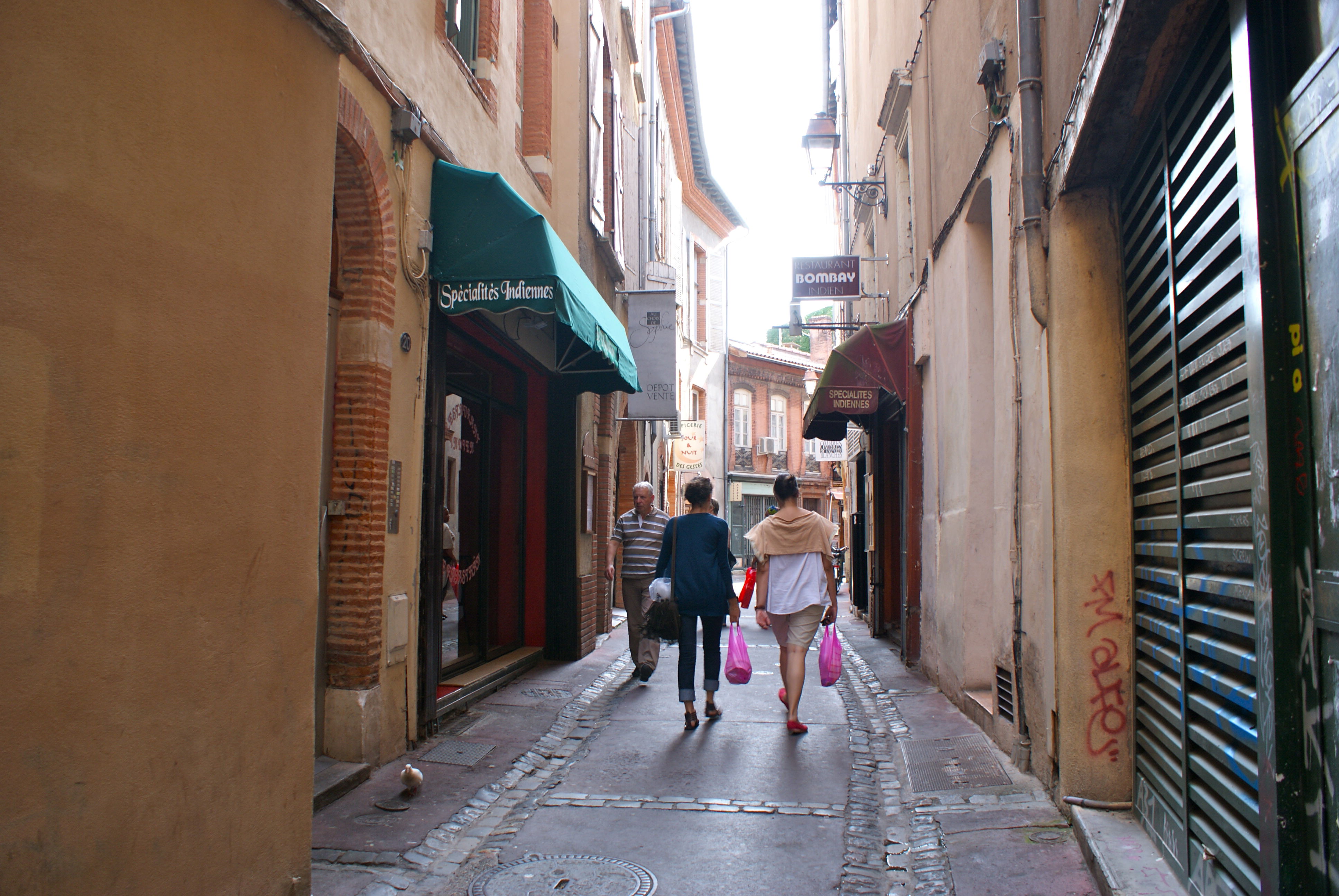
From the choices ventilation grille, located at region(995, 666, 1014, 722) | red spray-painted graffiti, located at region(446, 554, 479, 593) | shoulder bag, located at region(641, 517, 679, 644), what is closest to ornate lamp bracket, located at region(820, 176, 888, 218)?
shoulder bag, located at region(641, 517, 679, 644)

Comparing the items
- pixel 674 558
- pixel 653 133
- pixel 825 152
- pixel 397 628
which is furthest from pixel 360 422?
pixel 653 133

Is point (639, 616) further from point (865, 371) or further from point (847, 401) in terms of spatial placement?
point (865, 371)

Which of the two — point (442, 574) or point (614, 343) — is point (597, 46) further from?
point (442, 574)

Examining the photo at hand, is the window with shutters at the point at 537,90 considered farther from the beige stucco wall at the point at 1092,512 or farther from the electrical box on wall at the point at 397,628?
the beige stucco wall at the point at 1092,512

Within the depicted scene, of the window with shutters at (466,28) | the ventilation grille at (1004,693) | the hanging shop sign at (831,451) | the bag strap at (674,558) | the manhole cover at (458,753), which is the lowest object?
the manhole cover at (458,753)

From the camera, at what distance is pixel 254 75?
126 inches

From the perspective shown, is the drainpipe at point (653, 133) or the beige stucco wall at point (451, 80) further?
the drainpipe at point (653, 133)

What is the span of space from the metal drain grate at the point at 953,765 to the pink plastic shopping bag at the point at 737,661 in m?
1.12

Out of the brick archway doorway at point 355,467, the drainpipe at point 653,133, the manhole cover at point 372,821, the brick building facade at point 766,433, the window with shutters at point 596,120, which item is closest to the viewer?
the manhole cover at point 372,821

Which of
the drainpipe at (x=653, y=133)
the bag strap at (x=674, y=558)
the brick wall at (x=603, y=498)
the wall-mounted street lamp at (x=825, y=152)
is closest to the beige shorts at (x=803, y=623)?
the bag strap at (x=674, y=558)

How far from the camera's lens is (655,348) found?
12.1 meters

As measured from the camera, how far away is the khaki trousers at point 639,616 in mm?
8477

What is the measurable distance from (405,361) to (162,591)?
3.13 metres

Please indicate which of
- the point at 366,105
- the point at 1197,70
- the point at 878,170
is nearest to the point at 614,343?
the point at 366,105
